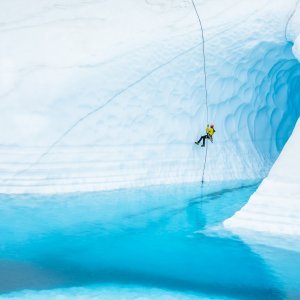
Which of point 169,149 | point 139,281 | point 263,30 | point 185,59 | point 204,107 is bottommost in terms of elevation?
point 139,281

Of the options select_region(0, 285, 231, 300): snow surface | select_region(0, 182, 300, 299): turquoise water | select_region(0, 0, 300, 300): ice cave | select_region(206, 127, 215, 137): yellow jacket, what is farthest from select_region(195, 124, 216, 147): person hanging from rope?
select_region(0, 285, 231, 300): snow surface

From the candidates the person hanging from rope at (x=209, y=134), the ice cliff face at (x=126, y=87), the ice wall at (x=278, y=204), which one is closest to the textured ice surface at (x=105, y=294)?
the ice wall at (x=278, y=204)

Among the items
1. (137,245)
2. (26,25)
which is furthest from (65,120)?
(137,245)

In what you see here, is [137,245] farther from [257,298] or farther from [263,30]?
→ [263,30]

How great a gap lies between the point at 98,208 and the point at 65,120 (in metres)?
2.34

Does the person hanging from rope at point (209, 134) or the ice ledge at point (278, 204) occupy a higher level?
the person hanging from rope at point (209, 134)

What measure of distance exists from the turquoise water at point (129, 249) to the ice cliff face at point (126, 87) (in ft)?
3.25

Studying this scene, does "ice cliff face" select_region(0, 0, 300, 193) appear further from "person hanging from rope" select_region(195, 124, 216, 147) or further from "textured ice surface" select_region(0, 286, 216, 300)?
"textured ice surface" select_region(0, 286, 216, 300)

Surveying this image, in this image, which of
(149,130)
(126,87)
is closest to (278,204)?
(149,130)

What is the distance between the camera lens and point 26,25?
1065cm

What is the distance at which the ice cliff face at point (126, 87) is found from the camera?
9.96 metres

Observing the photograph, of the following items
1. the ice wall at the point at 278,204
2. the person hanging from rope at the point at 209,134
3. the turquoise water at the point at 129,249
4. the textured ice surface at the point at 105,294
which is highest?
the person hanging from rope at the point at 209,134

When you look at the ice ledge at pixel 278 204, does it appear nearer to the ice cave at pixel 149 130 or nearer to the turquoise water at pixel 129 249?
the ice cave at pixel 149 130

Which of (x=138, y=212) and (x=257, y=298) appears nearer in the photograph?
(x=257, y=298)
